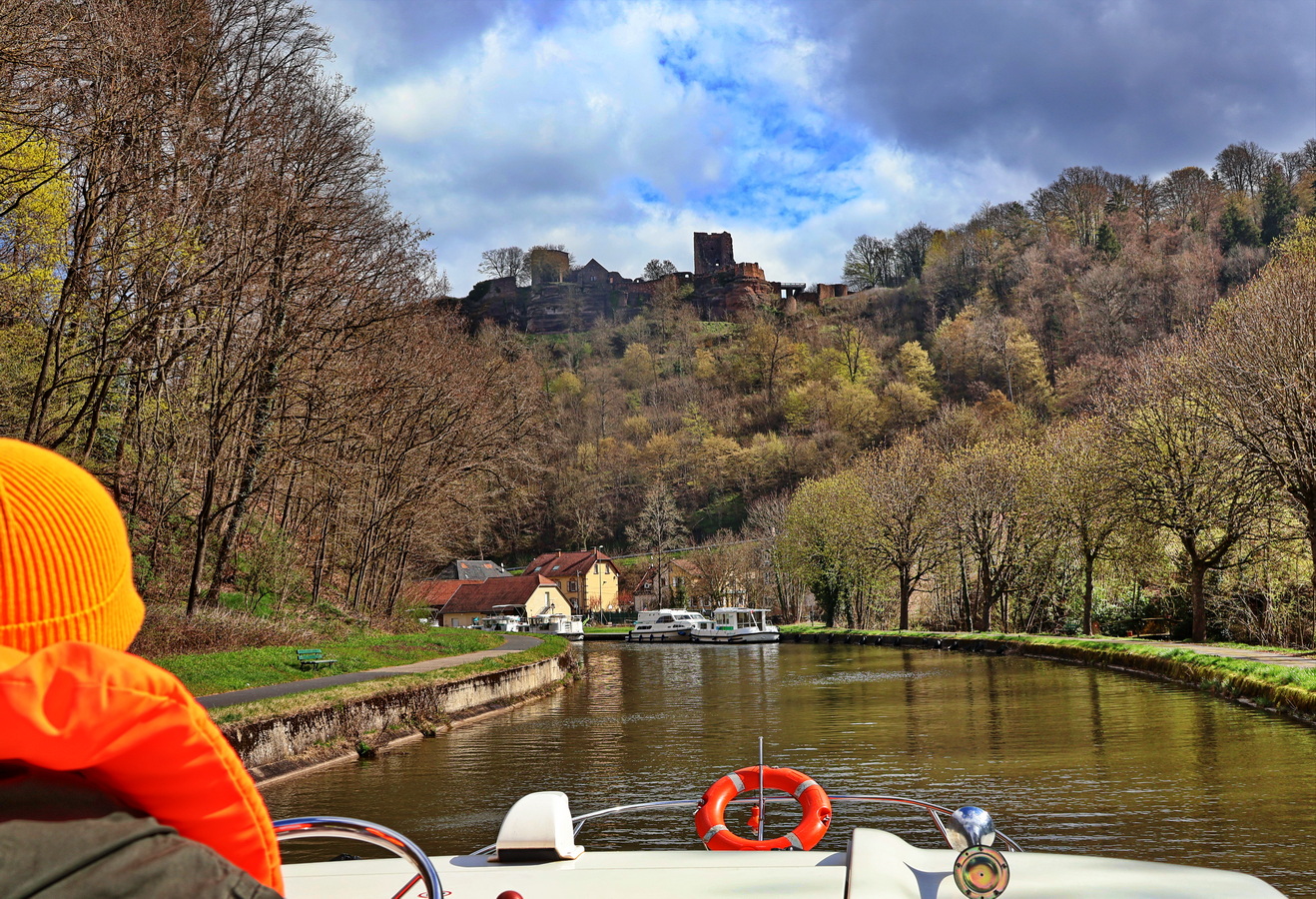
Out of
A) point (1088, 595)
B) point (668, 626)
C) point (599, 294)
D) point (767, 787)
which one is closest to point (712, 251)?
point (599, 294)

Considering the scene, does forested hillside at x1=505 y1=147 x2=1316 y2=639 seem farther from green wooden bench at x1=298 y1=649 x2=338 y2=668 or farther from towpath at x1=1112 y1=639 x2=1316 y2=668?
green wooden bench at x1=298 y1=649 x2=338 y2=668

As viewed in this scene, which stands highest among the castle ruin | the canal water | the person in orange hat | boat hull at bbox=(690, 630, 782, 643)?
the castle ruin

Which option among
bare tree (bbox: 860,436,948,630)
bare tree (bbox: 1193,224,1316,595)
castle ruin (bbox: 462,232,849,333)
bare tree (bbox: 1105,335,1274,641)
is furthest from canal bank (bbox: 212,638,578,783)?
castle ruin (bbox: 462,232,849,333)

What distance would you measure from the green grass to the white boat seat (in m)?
10.2

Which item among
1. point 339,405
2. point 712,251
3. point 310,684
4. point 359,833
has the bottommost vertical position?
point 310,684

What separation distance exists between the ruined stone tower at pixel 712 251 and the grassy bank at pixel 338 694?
164 metres

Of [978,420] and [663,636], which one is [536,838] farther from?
[978,420]

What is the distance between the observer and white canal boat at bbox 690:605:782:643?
57.4 m

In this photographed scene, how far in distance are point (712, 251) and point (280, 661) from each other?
172 metres

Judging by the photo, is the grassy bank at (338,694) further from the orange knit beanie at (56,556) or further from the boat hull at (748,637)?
the boat hull at (748,637)

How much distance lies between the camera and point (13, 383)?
20078mm

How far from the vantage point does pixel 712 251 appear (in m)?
186

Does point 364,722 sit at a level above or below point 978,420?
below

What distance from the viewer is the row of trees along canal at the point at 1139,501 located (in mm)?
24625
